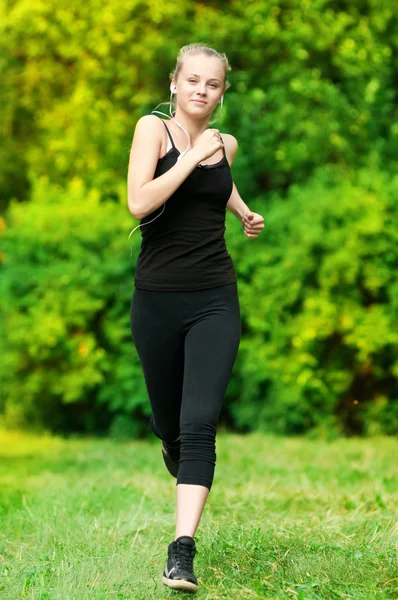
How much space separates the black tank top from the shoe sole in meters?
1.07

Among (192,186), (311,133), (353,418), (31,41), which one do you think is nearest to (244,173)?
(311,133)

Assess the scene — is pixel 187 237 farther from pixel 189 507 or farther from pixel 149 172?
pixel 189 507

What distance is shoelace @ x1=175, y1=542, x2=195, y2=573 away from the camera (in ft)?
11.3

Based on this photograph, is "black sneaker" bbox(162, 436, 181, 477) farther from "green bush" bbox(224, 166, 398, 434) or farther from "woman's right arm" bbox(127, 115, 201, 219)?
"green bush" bbox(224, 166, 398, 434)

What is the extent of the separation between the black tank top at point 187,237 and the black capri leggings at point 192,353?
43 millimetres

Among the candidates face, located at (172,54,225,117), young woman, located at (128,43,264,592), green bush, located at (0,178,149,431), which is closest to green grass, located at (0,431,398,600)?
young woman, located at (128,43,264,592)

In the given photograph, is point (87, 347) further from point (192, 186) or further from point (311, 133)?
point (192, 186)

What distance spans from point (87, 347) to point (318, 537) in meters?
7.02

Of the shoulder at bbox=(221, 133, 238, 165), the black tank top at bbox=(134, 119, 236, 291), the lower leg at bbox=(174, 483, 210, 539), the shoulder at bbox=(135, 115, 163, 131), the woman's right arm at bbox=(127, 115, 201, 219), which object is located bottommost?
the lower leg at bbox=(174, 483, 210, 539)

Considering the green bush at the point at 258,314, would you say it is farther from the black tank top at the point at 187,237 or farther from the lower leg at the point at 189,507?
the lower leg at the point at 189,507

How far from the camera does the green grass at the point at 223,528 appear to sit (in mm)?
3697

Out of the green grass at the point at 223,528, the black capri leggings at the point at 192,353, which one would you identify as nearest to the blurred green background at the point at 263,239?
the green grass at the point at 223,528

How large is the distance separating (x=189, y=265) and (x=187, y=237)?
108 mm

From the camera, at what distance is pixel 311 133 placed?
12.2m
